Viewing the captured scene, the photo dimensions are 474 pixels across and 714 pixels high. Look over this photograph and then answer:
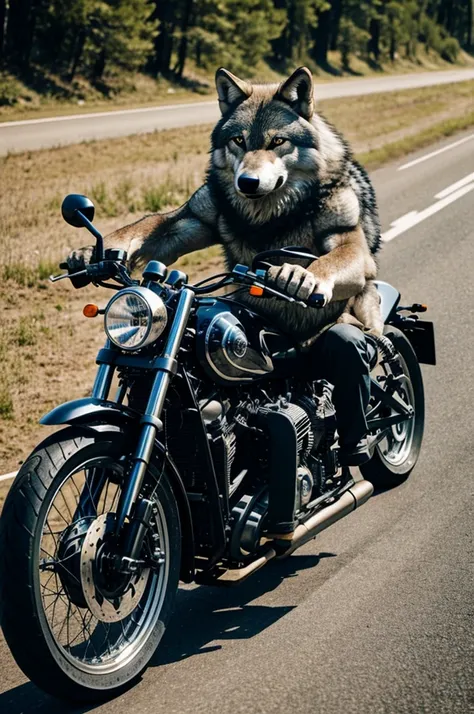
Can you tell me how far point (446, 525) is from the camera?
505cm

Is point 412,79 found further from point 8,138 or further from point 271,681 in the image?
point 271,681

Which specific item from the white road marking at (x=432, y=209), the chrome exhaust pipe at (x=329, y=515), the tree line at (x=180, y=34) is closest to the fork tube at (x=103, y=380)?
the chrome exhaust pipe at (x=329, y=515)

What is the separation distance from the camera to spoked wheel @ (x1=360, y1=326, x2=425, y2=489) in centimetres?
554

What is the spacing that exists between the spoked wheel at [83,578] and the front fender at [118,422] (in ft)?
0.17

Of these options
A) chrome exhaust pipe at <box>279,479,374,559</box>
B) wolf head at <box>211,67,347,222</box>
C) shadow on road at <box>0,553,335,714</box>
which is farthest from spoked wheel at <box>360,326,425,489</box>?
wolf head at <box>211,67,347,222</box>

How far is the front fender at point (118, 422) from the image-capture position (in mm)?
3541

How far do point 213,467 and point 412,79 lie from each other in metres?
47.4

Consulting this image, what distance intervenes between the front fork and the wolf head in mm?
956

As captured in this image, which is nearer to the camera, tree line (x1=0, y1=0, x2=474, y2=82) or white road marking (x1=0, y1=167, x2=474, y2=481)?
white road marking (x1=0, y1=167, x2=474, y2=481)

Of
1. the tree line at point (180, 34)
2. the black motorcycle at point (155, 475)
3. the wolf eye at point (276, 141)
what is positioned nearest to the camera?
the black motorcycle at point (155, 475)

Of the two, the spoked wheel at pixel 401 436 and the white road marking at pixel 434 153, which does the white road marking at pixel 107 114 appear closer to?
the white road marking at pixel 434 153

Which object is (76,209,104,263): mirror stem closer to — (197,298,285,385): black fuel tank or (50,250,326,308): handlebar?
(50,250,326,308): handlebar

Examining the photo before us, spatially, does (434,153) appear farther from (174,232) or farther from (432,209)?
(174,232)

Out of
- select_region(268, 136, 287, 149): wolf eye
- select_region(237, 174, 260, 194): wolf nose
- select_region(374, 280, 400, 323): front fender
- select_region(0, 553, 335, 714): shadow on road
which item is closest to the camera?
select_region(0, 553, 335, 714): shadow on road
